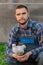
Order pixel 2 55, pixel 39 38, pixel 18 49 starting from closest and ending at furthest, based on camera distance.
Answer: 1. pixel 18 49
2. pixel 39 38
3. pixel 2 55

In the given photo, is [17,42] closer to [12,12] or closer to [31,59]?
[31,59]

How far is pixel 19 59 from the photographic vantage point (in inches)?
176

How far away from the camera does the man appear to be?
448 cm

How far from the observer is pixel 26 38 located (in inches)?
182

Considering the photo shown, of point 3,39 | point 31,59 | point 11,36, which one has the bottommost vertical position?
point 3,39

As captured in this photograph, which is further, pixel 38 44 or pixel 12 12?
pixel 12 12

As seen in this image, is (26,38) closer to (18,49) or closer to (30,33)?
(30,33)

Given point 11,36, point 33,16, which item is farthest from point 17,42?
point 33,16

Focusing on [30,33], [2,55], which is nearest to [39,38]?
[30,33]

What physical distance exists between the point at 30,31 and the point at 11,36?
0.30 meters

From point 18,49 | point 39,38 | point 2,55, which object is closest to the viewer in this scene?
point 18,49

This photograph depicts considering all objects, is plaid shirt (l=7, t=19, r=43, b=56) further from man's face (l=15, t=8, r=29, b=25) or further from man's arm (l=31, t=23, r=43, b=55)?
man's face (l=15, t=8, r=29, b=25)

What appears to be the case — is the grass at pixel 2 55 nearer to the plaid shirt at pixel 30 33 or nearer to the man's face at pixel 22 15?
the plaid shirt at pixel 30 33

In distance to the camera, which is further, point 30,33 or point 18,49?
point 30,33
